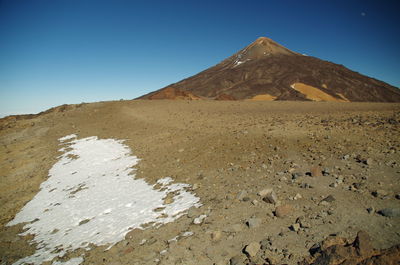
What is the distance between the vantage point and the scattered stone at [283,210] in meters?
5.18

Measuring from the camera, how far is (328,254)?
3.81m

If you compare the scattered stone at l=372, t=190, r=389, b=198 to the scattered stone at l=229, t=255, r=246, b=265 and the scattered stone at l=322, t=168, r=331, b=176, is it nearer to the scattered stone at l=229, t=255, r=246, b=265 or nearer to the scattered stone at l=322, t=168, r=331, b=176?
the scattered stone at l=322, t=168, r=331, b=176

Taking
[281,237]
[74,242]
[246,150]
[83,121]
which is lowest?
[74,242]

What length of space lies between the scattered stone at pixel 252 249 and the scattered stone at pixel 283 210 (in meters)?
1.02

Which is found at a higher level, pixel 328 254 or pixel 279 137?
pixel 279 137

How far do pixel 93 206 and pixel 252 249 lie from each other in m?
6.31

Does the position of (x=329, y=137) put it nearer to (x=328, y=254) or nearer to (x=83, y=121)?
(x=328, y=254)

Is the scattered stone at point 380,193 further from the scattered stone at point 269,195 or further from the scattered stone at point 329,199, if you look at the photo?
the scattered stone at point 269,195

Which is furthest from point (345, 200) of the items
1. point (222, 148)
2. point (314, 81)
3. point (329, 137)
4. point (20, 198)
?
point (314, 81)

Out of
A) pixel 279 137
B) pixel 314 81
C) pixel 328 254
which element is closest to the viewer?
pixel 328 254

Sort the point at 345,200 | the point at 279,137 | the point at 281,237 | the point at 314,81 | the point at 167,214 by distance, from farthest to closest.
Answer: the point at 314,81 → the point at 279,137 → the point at 167,214 → the point at 345,200 → the point at 281,237

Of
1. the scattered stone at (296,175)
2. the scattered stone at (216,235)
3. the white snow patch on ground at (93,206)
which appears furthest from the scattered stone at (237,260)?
the scattered stone at (296,175)

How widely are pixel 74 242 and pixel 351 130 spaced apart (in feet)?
33.3

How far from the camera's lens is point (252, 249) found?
4.33 m
